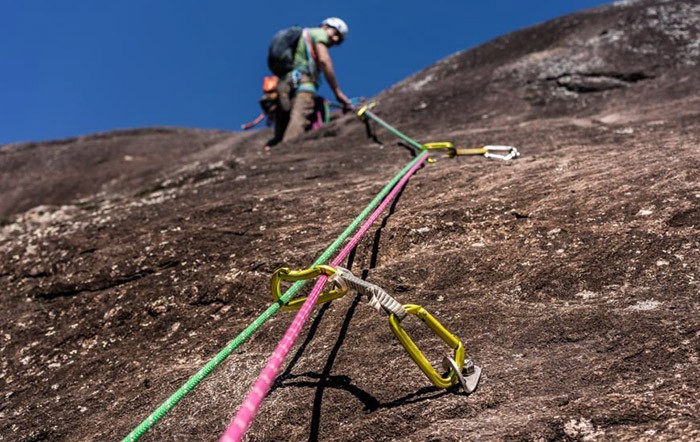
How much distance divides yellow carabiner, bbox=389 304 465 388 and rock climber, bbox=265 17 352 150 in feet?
21.5

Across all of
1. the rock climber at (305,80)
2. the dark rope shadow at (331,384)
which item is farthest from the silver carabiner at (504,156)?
the rock climber at (305,80)

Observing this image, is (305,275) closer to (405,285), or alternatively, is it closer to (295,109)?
(405,285)

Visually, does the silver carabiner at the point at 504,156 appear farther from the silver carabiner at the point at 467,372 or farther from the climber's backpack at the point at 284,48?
the climber's backpack at the point at 284,48

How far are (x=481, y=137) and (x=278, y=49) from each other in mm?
4056

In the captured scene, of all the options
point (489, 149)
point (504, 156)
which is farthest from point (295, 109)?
point (504, 156)

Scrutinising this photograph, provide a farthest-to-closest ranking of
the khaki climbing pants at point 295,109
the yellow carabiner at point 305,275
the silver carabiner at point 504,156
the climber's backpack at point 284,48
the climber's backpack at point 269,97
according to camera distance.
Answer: the climber's backpack at point 269,97 < the climber's backpack at point 284,48 < the khaki climbing pants at point 295,109 < the silver carabiner at point 504,156 < the yellow carabiner at point 305,275

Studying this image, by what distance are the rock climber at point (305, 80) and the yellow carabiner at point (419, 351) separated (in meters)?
6.54

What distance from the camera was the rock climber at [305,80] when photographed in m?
8.94

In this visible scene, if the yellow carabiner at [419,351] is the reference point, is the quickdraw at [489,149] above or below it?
Result: above

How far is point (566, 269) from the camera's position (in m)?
3.41

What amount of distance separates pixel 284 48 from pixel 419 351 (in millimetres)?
7237

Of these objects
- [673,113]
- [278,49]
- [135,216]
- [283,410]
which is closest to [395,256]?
[283,410]

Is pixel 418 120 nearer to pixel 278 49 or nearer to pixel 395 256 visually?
pixel 278 49

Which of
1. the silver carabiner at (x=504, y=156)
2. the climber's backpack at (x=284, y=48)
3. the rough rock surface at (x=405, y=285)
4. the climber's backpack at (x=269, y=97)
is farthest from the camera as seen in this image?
the climber's backpack at (x=269, y=97)
